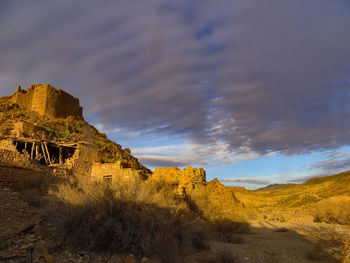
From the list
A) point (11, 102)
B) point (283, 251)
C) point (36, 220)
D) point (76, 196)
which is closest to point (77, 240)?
point (76, 196)

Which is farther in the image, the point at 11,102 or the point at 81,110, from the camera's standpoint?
the point at 81,110

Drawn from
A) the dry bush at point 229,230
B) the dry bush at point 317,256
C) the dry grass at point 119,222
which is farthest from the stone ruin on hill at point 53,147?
the dry bush at point 317,256

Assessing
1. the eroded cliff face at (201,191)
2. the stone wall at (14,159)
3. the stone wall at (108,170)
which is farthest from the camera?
the stone wall at (108,170)

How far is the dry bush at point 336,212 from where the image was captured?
1675cm

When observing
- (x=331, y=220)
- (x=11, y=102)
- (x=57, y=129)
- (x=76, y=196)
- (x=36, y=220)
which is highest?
(x=11, y=102)

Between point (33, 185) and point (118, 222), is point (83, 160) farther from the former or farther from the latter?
point (118, 222)

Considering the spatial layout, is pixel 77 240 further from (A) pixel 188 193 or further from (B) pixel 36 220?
(A) pixel 188 193

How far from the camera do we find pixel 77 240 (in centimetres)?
527

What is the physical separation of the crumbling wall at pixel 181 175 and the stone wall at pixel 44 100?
78.9ft

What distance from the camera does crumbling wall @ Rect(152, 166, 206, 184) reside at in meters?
13.6

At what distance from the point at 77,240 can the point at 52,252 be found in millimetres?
525

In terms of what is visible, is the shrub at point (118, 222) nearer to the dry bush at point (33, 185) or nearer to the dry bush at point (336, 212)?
the dry bush at point (33, 185)

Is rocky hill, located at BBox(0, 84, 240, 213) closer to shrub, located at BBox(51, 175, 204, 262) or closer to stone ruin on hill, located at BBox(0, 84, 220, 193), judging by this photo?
stone ruin on hill, located at BBox(0, 84, 220, 193)

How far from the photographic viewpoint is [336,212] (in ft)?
58.1
